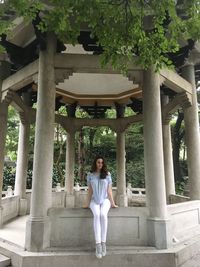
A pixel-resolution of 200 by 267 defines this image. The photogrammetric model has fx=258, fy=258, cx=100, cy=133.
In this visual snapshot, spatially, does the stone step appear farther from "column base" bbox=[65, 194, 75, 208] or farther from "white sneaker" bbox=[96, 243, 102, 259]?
"column base" bbox=[65, 194, 75, 208]

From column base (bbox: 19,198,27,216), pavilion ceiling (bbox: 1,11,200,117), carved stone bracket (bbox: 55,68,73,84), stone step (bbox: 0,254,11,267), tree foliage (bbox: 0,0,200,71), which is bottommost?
stone step (bbox: 0,254,11,267)

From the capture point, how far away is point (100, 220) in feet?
15.8

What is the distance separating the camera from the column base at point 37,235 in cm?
496

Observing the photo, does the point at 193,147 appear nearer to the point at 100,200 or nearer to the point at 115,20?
the point at 100,200

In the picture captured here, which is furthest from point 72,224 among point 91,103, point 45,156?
point 91,103

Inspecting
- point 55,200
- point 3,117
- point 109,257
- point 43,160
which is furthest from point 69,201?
point 109,257

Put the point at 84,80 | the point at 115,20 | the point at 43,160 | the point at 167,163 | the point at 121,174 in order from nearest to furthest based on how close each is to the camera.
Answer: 1. the point at 115,20
2. the point at 43,160
3. the point at 84,80
4. the point at 167,163
5. the point at 121,174

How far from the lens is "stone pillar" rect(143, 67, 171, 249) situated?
17.1ft

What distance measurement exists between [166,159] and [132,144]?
9080 mm

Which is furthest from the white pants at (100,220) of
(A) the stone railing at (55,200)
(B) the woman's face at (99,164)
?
(A) the stone railing at (55,200)

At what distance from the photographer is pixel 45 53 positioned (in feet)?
18.6

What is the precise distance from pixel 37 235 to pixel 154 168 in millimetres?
2713

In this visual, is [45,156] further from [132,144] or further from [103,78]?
[132,144]

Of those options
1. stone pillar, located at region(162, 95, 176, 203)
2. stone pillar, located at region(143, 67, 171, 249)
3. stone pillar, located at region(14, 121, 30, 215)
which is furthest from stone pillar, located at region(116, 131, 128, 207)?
stone pillar, located at region(143, 67, 171, 249)
